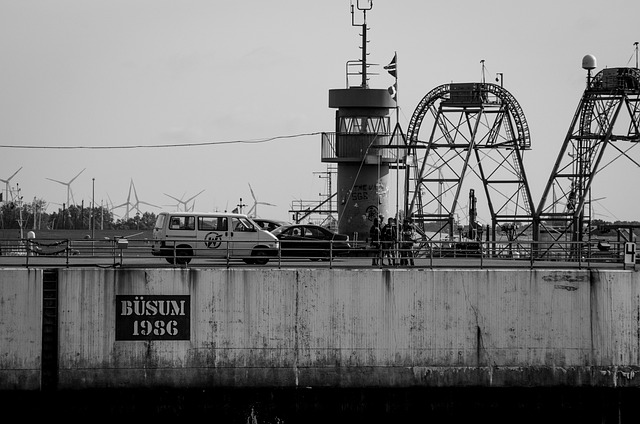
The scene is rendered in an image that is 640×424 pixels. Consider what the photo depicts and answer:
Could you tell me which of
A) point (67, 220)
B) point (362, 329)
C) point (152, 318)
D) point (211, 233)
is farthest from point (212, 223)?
point (67, 220)

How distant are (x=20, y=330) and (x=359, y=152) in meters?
20.5

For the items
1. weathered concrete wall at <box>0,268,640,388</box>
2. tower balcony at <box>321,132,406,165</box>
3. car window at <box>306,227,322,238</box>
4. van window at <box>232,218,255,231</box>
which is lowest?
weathered concrete wall at <box>0,268,640,388</box>

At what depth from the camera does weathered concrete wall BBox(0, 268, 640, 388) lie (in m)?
28.4

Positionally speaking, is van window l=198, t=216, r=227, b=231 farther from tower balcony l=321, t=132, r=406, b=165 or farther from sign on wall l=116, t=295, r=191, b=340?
tower balcony l=321, t=132, r=406, b=165

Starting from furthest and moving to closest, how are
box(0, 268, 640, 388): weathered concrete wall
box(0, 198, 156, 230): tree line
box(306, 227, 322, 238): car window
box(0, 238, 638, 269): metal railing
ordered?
box(0, 198, 156, 230): tree line
box(306, 227, 322, 238): car window
box(0, 238, 638, 269): metal railing
box(0, 268, 640, 388): weathered concrete wall

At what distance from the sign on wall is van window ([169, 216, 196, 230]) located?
8.26m

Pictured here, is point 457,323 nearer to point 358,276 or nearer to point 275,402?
point 358,276

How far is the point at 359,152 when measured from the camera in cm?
4544

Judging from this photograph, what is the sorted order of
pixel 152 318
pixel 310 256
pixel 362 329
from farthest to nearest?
pixel 310 256, pixel 362 329, pixel 152 318

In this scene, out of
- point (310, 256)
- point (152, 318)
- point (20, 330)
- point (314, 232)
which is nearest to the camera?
point (20, 330)

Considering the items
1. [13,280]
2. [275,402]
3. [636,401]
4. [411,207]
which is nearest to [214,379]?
[275,402]

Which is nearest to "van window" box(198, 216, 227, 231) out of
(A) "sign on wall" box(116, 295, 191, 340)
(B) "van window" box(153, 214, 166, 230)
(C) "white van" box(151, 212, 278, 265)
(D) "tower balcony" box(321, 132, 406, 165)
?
(C) "white van" box(151, 212, 278, 265)

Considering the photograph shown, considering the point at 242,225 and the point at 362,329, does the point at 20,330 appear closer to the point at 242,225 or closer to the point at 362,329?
the point at 362,329

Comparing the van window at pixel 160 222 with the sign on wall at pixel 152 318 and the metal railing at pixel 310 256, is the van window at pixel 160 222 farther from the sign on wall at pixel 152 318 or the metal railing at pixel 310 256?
the sign on wall at pixel 152 318
